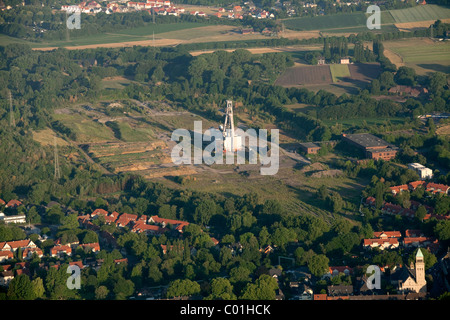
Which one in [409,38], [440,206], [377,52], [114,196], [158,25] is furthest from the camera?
[158,25]

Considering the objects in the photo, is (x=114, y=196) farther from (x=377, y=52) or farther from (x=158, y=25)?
(x=158, y=25)

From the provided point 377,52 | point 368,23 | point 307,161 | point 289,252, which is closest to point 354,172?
point 307,161

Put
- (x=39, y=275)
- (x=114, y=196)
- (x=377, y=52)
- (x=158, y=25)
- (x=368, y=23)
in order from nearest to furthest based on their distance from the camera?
(x=39, y=275) → (x=114, y=196) → (x=377, y=52) → (x=368, y=23) → (x=158, y=25)

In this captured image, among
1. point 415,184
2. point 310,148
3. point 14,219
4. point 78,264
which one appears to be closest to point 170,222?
point 78,264

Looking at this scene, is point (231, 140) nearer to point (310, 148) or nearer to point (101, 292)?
point (310, 148)

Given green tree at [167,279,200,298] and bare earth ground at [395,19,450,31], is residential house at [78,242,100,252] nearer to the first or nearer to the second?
green tree at [167,279,200,298]

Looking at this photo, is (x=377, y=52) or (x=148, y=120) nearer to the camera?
(x=148, y=120)
